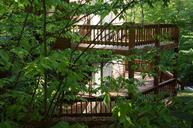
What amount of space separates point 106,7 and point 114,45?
390 inches

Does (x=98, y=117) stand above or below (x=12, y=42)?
below

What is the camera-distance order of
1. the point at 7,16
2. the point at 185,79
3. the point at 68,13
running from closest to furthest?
the point at 7,16
the point at 68,13
the point at 185,79

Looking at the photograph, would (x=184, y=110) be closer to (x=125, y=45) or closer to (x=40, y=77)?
(x=40, y=77)

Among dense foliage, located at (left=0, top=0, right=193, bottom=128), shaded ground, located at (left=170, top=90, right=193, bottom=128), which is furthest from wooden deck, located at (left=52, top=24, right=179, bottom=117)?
shaded ground, located at (left=170, top=90, right=193, bottom=128)

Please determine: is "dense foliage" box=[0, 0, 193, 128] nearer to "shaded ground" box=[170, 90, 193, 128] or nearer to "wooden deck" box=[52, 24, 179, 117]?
"shaded ground" box=[170, 90, 193, 128]

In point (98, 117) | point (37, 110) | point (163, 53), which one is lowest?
point (98, 117)

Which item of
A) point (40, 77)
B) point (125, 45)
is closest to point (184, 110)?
point (40, 77)

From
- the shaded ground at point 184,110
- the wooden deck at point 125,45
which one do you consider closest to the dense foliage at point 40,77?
the shaded ground at point 184,110

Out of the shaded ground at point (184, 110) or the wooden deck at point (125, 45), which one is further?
the wooden deck at point (125, 45)

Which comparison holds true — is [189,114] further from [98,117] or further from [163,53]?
[98,117]

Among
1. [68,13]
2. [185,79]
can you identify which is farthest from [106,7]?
[185,79]

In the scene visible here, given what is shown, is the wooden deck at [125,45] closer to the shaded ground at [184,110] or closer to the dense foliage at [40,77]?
the dense foliage at [40,77]

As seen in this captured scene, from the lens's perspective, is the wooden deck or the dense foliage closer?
the dense foliage

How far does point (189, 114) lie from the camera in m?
3.45
